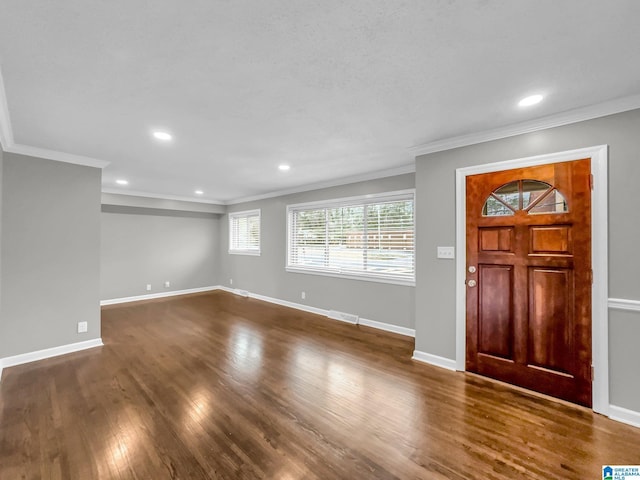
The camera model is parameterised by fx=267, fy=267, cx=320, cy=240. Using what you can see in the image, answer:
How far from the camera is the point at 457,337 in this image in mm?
2885

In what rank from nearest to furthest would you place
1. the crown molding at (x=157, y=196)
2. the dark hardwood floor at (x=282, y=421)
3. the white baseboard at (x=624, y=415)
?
1. the dark hardwood floor at (x=282, y=421)
2. the white baseboard at (x=624, y=415)
3. the crown molding at (x=157, y=196)

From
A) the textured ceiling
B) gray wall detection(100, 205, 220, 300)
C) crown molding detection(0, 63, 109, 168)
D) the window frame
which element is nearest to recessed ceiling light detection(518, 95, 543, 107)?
the textured ceiling

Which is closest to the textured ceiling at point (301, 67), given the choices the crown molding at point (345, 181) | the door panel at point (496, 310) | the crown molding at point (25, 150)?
the crown molding at point (25, 150)

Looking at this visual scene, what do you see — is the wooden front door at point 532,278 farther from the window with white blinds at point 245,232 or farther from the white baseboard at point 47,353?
the window with white blinds at point 245,232

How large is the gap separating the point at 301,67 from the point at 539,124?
223 centimetres

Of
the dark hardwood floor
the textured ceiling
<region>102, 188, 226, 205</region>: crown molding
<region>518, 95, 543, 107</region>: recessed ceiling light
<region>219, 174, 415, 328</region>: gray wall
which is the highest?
<region>518, 95, 543, 107</region>: recessed ceiling light

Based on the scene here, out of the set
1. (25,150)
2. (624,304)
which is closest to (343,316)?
(624,304)

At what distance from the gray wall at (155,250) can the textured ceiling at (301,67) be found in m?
3.64

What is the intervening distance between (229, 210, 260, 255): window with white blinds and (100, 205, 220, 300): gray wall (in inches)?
29.1

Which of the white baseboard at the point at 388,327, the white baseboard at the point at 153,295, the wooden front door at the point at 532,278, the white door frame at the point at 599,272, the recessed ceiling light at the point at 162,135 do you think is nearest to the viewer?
the white door frame at the point at 599,272

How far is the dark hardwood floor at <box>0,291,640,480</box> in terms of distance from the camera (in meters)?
1.66

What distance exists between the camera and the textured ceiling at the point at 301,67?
129 centimetres

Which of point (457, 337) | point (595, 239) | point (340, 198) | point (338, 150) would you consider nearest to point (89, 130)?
point (338, 150)

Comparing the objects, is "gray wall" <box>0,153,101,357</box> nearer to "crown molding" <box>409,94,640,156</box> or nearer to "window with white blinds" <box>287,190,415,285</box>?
"window with white blinds" <box>287,190,415,285</box>
